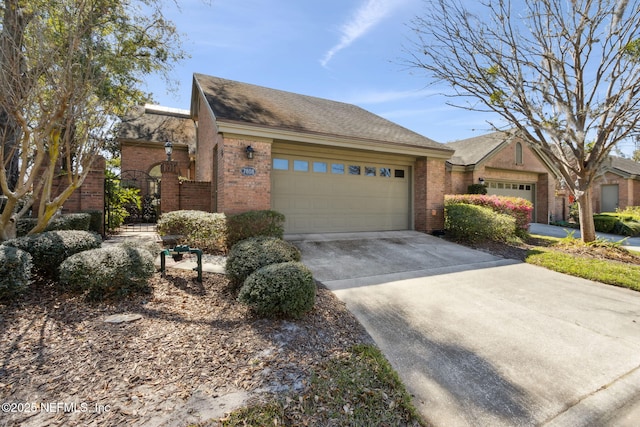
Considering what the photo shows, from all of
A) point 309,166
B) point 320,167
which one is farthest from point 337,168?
point 309,166

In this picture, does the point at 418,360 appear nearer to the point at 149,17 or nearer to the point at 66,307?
the point at 66,307

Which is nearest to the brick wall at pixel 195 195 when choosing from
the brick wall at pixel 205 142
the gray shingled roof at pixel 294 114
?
the brick wall at pixel 205 142

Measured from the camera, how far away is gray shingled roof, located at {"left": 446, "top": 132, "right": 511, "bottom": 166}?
614 inches

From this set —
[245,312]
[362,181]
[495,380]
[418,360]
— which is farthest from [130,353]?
[362,181]

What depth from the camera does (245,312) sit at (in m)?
A: 3.60

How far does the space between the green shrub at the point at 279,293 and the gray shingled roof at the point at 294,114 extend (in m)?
4.95

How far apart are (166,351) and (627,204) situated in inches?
1063

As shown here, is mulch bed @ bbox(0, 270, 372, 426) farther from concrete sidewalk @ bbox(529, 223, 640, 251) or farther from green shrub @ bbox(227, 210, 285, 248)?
concrete sidewalk @ bbox(529, 223, 640, 251)

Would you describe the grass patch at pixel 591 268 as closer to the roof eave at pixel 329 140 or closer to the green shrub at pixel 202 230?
the roof eave at pixel 329 140

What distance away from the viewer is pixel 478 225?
880 centimetres

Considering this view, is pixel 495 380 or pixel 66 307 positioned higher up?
pixel 66 307

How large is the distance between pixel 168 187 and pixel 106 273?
595 centimetres

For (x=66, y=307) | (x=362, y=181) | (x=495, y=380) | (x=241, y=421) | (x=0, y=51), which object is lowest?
(x=495, y=380)

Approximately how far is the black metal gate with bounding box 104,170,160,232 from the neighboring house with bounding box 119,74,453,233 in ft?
6.27
